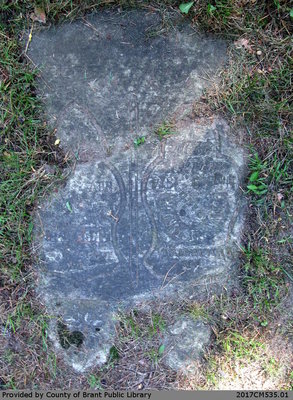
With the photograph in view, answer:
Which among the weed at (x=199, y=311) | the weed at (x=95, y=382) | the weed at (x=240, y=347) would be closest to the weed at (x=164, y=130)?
the weed at (x=199, y=311)

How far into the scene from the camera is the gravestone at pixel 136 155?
8.58 ft

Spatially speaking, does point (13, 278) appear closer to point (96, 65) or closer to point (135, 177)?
point (135, 177)

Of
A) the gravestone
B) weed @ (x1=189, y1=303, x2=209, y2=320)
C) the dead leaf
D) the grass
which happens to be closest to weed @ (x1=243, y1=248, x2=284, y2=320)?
the grass

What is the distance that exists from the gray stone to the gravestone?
33cm

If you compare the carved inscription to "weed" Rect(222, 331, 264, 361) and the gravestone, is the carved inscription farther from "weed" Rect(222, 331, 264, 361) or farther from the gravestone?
"weed" Rect(222, 331, 264, 361)

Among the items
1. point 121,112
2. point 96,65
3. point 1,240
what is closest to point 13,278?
point 1,240

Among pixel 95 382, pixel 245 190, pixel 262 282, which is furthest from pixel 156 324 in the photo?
pixel 245 190

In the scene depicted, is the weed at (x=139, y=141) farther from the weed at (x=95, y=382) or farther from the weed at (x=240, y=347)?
the weed at (x=95, y=382)

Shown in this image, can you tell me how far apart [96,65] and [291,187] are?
1504 millimetres

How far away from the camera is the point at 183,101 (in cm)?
262

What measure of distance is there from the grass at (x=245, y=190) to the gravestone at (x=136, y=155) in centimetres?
10

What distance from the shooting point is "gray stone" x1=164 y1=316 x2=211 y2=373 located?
269 centimetres

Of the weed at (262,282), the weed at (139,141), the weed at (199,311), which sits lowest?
the weed at (199,311)

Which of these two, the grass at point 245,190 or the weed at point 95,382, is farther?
the weed at point 95,382
